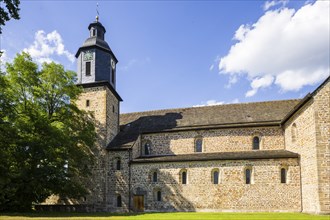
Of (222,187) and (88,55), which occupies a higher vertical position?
(88,55)

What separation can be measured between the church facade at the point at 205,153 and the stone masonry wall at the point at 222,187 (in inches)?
3.0

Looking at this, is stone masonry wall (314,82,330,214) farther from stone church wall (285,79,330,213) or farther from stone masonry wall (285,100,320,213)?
stone masonry wall (285,100,320,213)

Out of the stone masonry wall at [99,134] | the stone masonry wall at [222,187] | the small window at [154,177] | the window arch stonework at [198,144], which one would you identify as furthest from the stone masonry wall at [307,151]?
the stone masonry wall at [99,134]

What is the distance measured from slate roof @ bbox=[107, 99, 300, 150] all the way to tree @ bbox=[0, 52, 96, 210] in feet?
12.9

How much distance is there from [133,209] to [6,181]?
425 inches

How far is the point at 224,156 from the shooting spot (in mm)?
27688

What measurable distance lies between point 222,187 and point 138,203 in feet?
24.9

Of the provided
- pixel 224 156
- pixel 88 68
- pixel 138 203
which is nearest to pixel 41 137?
pixel 88 68

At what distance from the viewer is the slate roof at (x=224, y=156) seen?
26.3 metres

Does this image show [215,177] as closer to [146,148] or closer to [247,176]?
[247,176]

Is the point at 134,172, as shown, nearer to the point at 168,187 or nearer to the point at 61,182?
the point at 168,187

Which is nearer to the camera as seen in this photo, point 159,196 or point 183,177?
point 183,177

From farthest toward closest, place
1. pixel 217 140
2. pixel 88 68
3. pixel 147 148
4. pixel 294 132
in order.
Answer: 1. pixel 88 68
2. pixel 147 148
3. pixel 217 140
4. pixel 294 132

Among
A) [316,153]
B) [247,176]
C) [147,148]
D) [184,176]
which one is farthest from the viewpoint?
[147,148]
